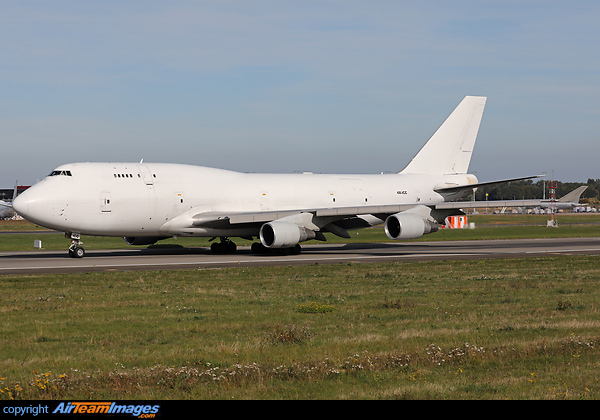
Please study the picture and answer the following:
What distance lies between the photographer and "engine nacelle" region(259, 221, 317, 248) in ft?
107

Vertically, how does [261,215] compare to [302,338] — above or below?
above

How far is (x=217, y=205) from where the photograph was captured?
115 ft

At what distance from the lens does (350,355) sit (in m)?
10.8

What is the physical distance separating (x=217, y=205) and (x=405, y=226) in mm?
10107

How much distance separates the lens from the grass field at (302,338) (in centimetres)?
886

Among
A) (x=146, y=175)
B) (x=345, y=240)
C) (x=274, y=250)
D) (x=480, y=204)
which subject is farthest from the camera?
(x=345, y=240)

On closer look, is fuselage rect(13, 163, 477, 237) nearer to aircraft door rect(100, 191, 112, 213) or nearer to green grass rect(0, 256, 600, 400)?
aircraft door rect(100, 191, 112, 213)

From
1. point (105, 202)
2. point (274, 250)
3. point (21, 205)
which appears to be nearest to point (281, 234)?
point (274, 250)

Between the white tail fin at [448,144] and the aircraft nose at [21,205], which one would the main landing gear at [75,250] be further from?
the white tail fin at [448,144]

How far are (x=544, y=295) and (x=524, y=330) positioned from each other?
211 inches

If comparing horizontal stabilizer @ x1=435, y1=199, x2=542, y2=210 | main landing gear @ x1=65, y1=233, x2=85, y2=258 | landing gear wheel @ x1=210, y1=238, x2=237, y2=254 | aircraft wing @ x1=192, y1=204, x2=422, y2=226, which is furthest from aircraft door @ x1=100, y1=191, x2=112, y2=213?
horizontal stabilizer @ x1=435, y1=199, x2=542, y2=210

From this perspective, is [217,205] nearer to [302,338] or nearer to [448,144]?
[448,144]

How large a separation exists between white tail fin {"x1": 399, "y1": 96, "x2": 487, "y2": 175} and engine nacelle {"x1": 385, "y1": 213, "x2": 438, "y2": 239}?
32.9 ft

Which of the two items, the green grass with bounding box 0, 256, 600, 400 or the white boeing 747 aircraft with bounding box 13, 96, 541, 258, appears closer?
the green grass with bounding box 0, 256, 600, 400
